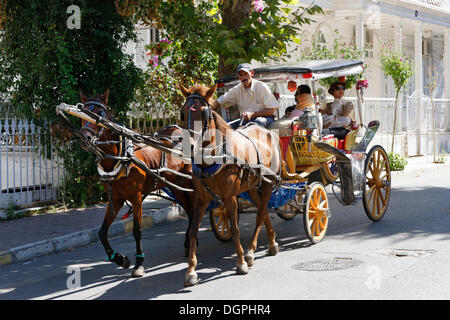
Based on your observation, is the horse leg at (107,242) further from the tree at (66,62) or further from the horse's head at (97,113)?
the tree at (66,62)

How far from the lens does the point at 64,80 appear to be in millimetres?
10680

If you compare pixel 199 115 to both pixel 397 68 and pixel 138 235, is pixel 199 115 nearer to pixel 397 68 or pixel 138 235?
pixel 138 235

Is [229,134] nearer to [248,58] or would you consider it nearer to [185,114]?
[185,114]

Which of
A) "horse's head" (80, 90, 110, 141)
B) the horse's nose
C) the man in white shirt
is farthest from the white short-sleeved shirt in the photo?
the horse's nose

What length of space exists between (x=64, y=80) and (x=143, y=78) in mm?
1934

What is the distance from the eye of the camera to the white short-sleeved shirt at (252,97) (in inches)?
314

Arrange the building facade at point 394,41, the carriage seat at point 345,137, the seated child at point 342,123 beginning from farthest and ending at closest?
the building facade at point 394,41
the seated child at point 342,123
the carriage seat at point 345,137

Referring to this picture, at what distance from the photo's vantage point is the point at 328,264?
6988 millimetres

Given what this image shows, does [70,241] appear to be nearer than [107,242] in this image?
No

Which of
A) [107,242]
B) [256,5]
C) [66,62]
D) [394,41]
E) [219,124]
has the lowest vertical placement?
[107,242]

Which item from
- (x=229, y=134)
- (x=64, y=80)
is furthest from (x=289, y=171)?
(x=64, y=80)

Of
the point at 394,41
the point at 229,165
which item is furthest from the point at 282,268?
the point at 394,41

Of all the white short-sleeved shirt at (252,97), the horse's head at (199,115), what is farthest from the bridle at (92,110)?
the white short-sleeved shirt at (252,97)

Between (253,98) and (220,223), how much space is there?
1.81m
